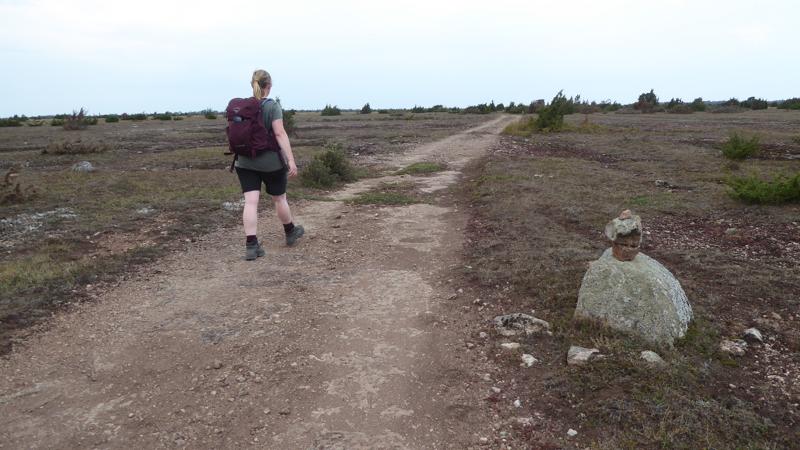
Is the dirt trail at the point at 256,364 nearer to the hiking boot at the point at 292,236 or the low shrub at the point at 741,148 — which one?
the hiking boot at the point at 292,236

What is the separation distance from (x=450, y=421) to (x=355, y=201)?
659 cm

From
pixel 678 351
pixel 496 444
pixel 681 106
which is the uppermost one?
pixel 681 106

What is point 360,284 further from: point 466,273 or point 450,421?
point 450,421

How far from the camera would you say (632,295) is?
376 cm

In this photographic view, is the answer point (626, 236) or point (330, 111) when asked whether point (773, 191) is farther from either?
point (330, 111)

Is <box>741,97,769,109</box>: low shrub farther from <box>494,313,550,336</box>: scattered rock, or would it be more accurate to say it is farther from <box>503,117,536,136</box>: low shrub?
<box>494,313,550,336</box>: scattered rock

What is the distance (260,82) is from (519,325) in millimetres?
4011

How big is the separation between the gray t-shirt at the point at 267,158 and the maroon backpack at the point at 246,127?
0.07m

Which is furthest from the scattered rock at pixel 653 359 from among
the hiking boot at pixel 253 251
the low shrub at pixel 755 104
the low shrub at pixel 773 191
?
the low shrub at pixel 755 104

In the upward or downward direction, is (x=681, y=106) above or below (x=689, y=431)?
above

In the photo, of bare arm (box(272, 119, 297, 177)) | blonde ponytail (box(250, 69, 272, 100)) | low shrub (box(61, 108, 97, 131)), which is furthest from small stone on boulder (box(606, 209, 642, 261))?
low shrub (box(61, 108, 97, 131))

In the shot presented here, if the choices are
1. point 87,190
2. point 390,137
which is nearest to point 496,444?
point 87,190

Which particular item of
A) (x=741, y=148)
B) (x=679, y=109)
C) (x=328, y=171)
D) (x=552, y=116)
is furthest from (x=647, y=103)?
(x=328, y=171)

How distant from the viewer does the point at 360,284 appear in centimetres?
519
